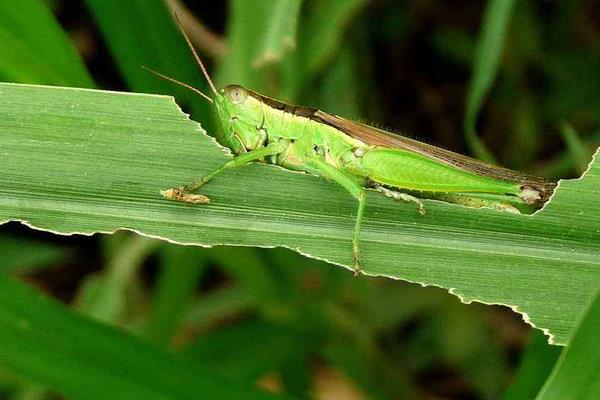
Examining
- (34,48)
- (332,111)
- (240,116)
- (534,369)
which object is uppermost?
(332,111)

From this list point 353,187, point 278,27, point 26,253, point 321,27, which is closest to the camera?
point 353,187

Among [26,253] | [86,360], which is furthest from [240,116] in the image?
[26,253]

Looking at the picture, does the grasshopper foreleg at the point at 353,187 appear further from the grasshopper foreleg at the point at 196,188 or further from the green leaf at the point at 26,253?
the green leaf at the point at 26,253

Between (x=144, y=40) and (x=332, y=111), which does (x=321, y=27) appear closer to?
(x=332, y=111)

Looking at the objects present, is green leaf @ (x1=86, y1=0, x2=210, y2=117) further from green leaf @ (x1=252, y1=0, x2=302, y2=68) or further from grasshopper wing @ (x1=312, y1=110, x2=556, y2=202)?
grasshopper wing @ (x1=312, y1=110, x2=556, y2=202)

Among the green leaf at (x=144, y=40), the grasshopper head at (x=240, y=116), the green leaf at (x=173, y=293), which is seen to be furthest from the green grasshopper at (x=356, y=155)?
the green leaf at (x=173, y=293)

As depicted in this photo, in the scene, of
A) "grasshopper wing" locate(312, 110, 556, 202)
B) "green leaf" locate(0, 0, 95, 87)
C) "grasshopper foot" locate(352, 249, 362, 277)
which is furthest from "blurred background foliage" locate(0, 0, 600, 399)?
"grasshopper foot" locate(352, 249, 362, 277)
